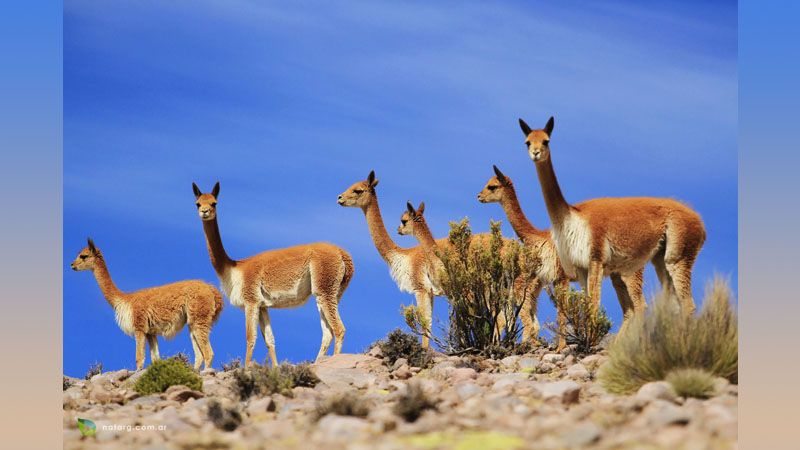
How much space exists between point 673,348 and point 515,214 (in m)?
6.99

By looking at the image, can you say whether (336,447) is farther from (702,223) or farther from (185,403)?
(702,223)

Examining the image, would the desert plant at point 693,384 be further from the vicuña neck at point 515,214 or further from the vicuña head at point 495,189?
the vicuña head at point 495,189

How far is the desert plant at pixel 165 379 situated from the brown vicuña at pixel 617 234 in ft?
20.0

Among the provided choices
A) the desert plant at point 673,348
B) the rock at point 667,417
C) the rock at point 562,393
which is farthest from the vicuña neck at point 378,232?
the rock at point 667,417

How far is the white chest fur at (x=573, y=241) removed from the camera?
1548cm

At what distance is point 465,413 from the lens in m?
10.2

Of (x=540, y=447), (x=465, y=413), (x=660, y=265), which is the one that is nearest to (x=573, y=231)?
(x=660, y=265)

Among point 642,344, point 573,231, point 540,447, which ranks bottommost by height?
point 540,447

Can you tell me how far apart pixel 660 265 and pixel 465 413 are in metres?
7.11

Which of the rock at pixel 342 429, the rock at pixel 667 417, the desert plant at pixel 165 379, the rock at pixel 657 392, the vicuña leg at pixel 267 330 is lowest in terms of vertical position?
the rock at pixel 667 417

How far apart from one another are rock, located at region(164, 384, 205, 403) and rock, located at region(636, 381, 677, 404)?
21.6 feet

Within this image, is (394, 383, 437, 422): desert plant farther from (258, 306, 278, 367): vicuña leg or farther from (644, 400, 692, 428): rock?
(258, 306, 278, 367): vicuña leg

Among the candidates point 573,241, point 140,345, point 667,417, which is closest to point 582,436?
point 667,417

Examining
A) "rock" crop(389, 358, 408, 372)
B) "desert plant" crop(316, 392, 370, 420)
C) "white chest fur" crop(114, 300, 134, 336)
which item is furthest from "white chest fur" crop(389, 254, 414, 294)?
"desert plant" crop(316, 392, 370, 420)
